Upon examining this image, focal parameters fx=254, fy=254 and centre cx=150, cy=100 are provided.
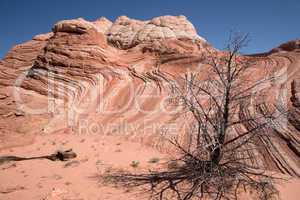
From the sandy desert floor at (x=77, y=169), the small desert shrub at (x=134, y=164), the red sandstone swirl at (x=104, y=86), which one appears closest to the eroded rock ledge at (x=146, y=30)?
the red sandstone swirl at (x=104, y=86)

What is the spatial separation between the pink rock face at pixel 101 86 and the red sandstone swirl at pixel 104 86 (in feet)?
0.11

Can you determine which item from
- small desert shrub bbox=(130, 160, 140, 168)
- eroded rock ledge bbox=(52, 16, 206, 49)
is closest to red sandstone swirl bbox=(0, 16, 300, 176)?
eroded rock ledge bbox=(52, 16, 206, 49)

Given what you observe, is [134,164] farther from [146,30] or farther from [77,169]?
[146,30]

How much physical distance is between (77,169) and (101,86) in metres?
8.41

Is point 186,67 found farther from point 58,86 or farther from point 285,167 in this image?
point 285,167

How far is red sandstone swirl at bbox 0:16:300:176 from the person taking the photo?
34.3 ft

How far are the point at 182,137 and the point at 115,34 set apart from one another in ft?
54.3

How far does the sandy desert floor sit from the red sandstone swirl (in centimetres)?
92

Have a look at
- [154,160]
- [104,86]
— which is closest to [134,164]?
[154,160]

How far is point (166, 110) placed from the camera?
11.9m

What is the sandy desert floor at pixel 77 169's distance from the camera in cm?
595

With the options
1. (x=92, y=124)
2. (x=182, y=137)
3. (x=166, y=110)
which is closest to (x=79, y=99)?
(x=92, y=124)

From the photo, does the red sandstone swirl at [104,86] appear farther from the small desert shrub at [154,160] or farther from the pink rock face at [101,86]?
the small desert shrub at [154,160]

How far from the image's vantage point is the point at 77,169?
774 centimetres
